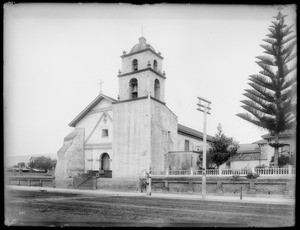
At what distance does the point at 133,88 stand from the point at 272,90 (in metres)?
12.7

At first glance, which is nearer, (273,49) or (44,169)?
(273,49)

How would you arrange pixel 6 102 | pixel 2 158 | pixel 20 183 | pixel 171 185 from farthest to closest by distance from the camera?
pixel 20 183 < pixel 171 185 < pixel 6 102 < pixel 2 158

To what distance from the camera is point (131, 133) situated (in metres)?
28.7

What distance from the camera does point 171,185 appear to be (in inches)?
971

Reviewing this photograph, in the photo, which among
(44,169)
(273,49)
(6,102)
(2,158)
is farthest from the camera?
(44,169)

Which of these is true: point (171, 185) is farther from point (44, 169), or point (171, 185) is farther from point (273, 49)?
point (44, 169)

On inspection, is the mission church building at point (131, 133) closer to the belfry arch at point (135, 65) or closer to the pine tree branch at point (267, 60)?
the belfry arch at point (135, 65)

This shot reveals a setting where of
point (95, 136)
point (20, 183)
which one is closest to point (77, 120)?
point (95, 136)

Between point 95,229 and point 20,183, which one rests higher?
point 95,229

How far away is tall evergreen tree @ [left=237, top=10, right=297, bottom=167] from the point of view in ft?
74.7

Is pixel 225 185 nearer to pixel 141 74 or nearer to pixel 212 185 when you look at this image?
pixel 212 185

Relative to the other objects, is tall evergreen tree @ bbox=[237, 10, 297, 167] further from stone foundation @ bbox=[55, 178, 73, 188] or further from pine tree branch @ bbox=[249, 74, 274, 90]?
stone foundation @ bbox=[55, 178, 73, 188]

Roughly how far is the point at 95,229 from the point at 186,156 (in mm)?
24907

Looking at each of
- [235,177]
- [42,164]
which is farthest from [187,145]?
[42,164]
